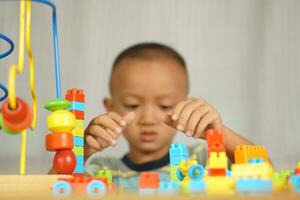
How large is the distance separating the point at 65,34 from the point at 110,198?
1.22 meters

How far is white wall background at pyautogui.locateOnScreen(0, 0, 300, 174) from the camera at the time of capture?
149 cm

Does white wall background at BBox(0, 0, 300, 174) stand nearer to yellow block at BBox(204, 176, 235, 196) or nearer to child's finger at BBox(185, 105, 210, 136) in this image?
child's finger at BBox(185, 105, 210, 136)

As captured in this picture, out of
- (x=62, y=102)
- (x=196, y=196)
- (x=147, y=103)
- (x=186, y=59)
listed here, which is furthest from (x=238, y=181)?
(x=186, y=59)

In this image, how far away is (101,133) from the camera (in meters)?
0.82

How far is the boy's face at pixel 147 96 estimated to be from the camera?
1.43m

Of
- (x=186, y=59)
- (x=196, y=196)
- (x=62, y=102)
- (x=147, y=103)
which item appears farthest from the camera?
(x=186, y=59)

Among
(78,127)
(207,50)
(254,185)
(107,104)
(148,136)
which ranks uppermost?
(207,50)

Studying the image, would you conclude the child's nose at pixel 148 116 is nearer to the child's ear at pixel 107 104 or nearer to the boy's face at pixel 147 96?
the boy's face at pixel 147 96

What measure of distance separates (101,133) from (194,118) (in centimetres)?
15

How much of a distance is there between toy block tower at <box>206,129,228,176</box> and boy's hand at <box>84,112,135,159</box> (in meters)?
0.35

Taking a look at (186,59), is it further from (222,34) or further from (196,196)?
(196,196)

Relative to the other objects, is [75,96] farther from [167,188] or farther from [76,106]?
[167,188]

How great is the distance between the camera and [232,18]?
1578mm

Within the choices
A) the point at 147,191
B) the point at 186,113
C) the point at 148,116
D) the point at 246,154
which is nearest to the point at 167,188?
the point at 147,191
